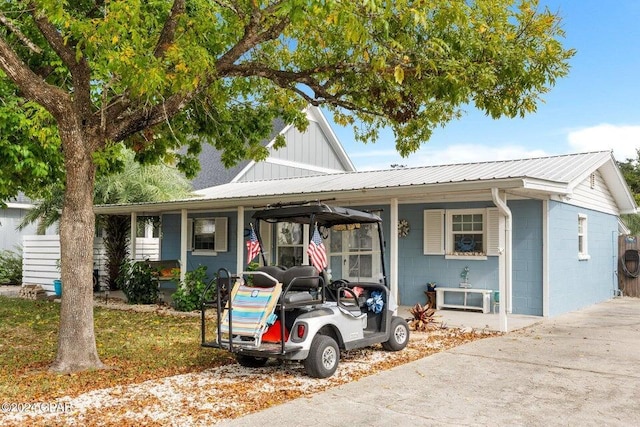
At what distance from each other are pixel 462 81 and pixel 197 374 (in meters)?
5.28

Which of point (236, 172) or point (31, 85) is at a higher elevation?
point (236, 172)

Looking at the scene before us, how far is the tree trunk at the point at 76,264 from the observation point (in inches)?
262

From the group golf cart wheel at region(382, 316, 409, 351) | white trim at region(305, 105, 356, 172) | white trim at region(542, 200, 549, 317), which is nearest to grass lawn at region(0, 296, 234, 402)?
golf cart wheel at region(382, 316, 409, 351)

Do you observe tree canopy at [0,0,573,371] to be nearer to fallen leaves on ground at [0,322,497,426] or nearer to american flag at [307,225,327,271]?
fallen leaves on ground at [0,322,497,426]

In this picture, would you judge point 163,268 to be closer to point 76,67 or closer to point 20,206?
point 76,67

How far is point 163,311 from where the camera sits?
1273 centimetres

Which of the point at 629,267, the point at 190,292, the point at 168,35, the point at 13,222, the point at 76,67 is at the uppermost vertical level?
the point at 168,35

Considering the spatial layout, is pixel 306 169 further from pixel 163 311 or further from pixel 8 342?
pixel 8 342

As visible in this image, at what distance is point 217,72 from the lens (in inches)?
312

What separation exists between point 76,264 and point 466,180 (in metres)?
5.94

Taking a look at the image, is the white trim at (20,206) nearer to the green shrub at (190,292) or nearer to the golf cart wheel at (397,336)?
the green shrub at (190,292)

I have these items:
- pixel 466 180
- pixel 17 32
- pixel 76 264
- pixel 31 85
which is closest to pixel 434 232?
pixel 466 180

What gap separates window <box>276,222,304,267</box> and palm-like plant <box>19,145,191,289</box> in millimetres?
5024

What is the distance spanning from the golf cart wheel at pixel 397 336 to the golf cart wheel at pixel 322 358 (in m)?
1.43
